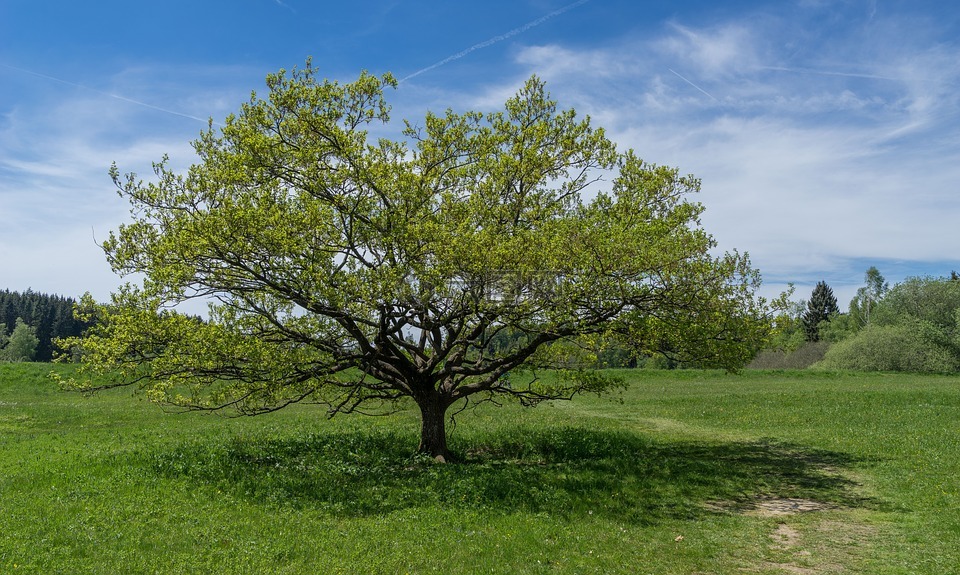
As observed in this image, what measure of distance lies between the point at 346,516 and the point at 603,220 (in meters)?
12.5

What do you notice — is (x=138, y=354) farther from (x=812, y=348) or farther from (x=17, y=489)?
(x=812, y=348)

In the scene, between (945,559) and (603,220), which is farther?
(603,220)

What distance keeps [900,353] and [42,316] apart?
7329 inches

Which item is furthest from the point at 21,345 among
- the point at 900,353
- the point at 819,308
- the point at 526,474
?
the point at 819,308

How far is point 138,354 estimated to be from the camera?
729 inches

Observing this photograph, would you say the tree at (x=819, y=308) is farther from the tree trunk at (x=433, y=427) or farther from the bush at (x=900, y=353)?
the tree trunk at (x=433, y=427)

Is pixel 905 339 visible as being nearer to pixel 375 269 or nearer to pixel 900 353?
pixel 900 353

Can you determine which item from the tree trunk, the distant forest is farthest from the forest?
the tree trunk

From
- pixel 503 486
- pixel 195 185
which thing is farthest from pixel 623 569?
pixel 195 185

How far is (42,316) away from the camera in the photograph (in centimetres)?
16038

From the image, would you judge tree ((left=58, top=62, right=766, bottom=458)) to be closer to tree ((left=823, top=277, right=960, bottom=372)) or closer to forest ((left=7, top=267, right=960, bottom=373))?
forest ((left=7, top=267, right=960, bottom=373))

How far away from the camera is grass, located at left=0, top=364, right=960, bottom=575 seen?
11.8m

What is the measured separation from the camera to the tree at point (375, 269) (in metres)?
16.6

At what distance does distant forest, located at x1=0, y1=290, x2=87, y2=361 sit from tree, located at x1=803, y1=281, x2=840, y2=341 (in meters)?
169
